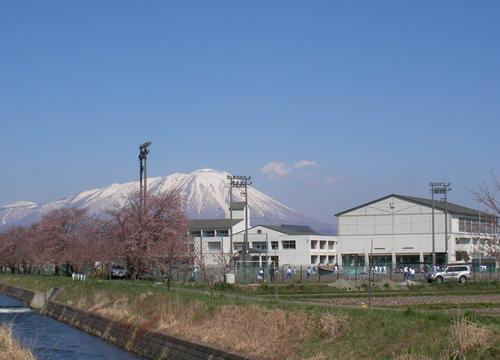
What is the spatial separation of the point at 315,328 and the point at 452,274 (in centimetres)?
4813

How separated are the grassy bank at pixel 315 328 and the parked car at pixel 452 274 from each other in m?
39.0

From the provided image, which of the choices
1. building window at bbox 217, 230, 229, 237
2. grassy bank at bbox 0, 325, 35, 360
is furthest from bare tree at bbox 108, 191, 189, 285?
building window at bbox 217, 230, 229, 237

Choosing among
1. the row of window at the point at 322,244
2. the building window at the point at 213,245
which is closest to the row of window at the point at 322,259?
the row of window at the point at 322,244

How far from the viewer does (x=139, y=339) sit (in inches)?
975

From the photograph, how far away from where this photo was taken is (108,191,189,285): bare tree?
44.3m

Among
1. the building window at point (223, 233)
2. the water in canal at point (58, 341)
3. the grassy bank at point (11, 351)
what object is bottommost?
the water in canal at point (58, 341)

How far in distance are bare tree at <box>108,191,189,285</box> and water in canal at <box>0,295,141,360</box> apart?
→ 6217 millimetres

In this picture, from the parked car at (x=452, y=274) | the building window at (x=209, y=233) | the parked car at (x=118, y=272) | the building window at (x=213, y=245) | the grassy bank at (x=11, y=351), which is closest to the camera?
the grassy bank at (x=11, y=351)

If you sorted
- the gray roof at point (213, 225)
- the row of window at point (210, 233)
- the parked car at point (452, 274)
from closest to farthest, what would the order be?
the parked car at point (452, 274) < the row of window at point (210, 233) < the gray roof at point (213, 225)

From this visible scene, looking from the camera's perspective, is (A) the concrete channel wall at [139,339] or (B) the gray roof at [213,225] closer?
(A) the concrete channel wall at [139,339]

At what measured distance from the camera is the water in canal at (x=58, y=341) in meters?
24.5

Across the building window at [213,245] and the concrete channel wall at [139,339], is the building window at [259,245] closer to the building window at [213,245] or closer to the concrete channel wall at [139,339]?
the building window at [213,245]

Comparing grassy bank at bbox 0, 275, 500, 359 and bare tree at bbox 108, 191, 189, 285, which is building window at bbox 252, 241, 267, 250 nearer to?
bare tree at bbox 108, 191, 189, 285

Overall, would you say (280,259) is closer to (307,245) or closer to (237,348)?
(307,245)
